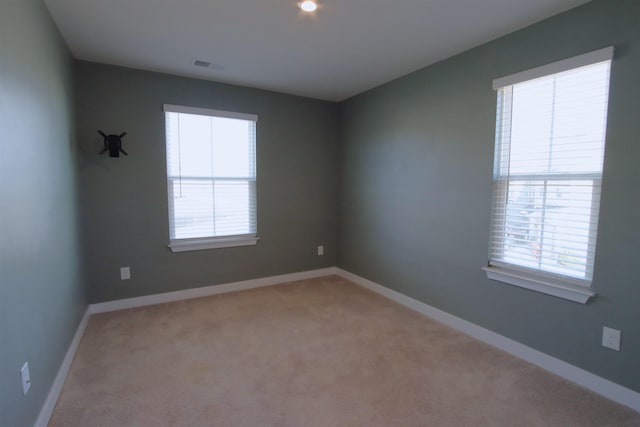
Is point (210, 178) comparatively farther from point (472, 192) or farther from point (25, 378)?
point (472, 192)

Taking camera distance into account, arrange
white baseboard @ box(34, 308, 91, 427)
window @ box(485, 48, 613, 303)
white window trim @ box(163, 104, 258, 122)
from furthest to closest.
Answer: white window trim @ box(163, 104, 258, 122), window @ box(485, 48, 613, 303), white baseboard @ box(34, 308, 91, 427)

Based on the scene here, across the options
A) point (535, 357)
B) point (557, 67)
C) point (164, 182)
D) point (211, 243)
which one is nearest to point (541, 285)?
point (535, 357)

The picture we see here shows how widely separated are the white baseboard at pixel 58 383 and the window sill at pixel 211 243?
1.08 m

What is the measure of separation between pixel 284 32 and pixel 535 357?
9.93 ft

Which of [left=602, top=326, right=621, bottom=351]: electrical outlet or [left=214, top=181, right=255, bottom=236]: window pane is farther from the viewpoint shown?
[left=214, top=181, right=255, bottom=236]: window pane

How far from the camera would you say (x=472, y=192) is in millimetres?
2824

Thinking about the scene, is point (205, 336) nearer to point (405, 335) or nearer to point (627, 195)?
point (405, 335)

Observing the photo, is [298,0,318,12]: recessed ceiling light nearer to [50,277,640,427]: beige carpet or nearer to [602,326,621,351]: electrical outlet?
[50,277,640,427]: beige carpet

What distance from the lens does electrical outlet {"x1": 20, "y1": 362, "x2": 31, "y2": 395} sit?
4.93 feet

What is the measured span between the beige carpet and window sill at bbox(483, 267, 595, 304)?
1.83 ft

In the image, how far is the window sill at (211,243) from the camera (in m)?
3.62

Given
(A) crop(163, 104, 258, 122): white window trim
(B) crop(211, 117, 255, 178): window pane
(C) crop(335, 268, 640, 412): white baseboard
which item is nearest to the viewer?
(C) crop(335, 268, 640, 412): white baseboard

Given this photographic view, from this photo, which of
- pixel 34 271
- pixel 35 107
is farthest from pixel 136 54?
pixel 34 271

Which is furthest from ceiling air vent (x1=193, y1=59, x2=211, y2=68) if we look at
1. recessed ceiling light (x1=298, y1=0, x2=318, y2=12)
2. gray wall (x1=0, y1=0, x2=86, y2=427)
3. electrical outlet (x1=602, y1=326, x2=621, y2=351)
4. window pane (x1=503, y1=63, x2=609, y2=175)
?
electrical outlet (x1=602, y1=326, x2=621, y2=351)
